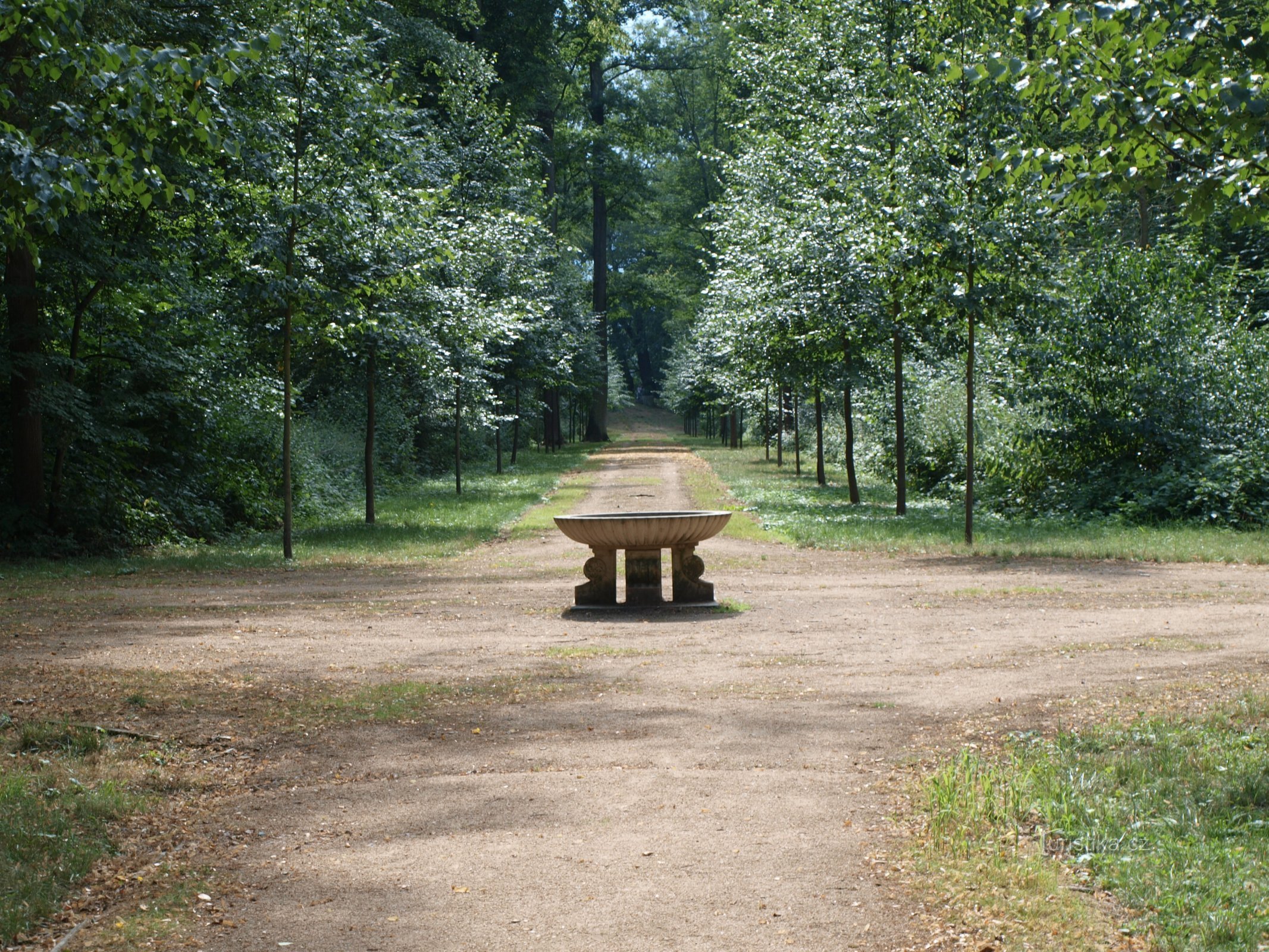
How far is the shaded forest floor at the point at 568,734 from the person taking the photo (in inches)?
167

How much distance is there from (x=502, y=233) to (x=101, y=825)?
74.3 feet

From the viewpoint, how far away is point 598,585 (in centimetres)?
1139

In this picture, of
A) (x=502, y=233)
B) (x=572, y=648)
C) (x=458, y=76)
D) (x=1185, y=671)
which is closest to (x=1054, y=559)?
(x=1185, y=671)

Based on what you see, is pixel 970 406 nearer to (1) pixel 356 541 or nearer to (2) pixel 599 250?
(1) pixel 356 541

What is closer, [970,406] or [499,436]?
[970,406]

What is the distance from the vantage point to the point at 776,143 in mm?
25516

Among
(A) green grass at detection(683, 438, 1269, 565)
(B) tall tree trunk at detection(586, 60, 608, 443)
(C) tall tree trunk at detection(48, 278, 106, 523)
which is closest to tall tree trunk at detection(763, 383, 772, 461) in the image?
(B) tall tree trunk at detection(586, 60, 608, 443)

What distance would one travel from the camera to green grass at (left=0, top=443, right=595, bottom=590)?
1476 centimetres

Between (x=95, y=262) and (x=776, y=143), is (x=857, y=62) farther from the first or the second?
(x=95, y=262)

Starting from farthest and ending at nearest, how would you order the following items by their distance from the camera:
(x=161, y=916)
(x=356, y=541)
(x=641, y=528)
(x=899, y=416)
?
1. (x=899, y=416)
2. (x=356, y=541)
3. (x=641, y=528)
4. (x=161, y=916)

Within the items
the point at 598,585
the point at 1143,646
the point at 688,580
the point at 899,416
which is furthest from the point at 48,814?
the point at 899,416

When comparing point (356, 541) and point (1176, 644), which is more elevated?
→ point (356, 541)

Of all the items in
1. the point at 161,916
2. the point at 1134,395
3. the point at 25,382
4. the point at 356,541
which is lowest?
the point at 161,916

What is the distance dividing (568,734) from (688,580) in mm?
4988
